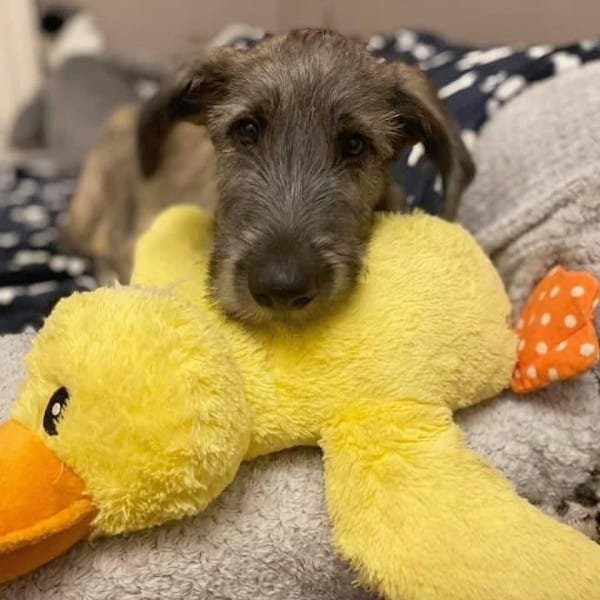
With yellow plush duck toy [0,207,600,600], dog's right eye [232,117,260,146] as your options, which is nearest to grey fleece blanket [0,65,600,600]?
yellow plush duck toy [0,207,600,600]

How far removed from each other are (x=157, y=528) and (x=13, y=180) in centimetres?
230

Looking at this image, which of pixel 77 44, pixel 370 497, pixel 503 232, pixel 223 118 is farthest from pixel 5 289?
pixel 77 44

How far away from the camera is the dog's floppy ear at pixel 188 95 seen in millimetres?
1413

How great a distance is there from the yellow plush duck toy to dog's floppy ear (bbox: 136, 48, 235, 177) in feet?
1.64

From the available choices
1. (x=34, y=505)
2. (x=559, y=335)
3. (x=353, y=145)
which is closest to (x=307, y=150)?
(x=353, y=145)

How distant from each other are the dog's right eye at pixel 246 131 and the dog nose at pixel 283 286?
0.98ft

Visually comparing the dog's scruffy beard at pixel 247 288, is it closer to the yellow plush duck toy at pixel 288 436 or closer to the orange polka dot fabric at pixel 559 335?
the yellow plush duck toy at pixel 288 436

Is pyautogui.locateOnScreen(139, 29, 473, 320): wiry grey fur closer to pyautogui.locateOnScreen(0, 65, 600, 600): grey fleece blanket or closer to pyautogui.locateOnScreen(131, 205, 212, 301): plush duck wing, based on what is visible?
pyautogui.locateOnScreen(131, 205, 212, 301): plush duck wing

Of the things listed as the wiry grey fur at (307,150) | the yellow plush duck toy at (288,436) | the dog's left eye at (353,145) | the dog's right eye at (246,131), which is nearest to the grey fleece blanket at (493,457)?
the yellow plush duck toy at (288,436)

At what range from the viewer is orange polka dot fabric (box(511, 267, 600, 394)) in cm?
112

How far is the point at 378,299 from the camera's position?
1.09 m

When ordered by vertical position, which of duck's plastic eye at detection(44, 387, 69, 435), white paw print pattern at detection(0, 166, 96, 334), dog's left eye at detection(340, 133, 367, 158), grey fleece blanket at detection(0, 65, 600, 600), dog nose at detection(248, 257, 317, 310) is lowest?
white paw print pattern at detection(0, 166, 96, 334)

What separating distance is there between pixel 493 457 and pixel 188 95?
0.81 m

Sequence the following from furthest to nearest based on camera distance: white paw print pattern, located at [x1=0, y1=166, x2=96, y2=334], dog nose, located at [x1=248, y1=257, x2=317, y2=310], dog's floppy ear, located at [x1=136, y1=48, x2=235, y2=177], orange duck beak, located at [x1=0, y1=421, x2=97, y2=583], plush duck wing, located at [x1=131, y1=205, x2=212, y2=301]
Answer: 1. white paw print pattern, located at [x1=0, y1=166, x2=96, y2=334]
2. dog's floppy ear, located at [x1=136, y1=48, x2=235, y2=177]
3. plush duck wing, located at [x1=131, y1=205, x2=212, y2=301]
4. dog nose, located at [x1=248, y1=257, x2=317, y2=310]
5. orange duck beak, located at [x1=0, y1=421, x2=97, y2=583]
